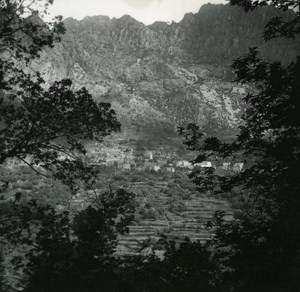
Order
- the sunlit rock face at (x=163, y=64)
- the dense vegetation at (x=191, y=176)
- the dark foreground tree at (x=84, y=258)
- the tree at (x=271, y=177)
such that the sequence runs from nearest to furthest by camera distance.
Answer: the tree at (x=271, y=177) → the dense vegetation at (x=191, y=176) → the dark foreground tree at (x=84, y=258) → the sunlit rock face at (x=163, y=64)

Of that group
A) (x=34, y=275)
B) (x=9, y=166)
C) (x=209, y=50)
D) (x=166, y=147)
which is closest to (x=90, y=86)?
(x=166, y=147)

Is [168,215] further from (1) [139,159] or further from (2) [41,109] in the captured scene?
(2) [41,109]

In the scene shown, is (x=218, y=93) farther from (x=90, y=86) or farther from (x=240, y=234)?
(x=240, y=234)

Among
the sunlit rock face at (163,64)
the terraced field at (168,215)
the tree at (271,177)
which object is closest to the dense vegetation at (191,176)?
the tree at (271,177)

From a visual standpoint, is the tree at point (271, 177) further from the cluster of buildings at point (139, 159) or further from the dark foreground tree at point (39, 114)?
the cluster of buildings at point (139, 159)

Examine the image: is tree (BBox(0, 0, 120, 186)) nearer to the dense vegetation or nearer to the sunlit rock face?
the dense vegetation

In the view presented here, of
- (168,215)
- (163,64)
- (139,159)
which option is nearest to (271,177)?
(168,215)
